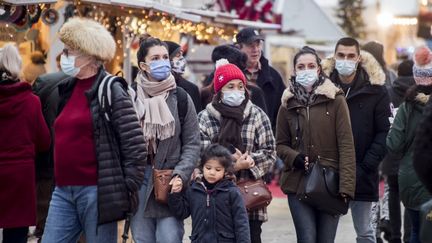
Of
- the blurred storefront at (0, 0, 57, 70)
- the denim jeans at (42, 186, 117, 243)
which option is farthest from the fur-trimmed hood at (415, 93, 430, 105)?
the blurred storefront at (0, 0, 57, 70)

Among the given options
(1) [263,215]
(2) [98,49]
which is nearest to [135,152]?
(2) [98,49]

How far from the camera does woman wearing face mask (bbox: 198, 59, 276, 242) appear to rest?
8.82 meters

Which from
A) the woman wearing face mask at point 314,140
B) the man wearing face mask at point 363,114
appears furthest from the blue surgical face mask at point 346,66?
the woman wearing face mask at point 314,140

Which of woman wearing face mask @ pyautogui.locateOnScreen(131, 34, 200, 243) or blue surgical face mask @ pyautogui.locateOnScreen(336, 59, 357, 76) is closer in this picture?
woman wearing face mask @ pyautogui.locateOnScreen(131, 34, 200, 243)

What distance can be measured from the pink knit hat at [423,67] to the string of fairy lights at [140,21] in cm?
452

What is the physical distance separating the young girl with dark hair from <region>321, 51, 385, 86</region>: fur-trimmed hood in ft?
6.76

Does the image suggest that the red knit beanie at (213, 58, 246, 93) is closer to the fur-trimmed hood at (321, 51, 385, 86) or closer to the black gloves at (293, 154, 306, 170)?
the black gloves at (293, 154, 306, 170)

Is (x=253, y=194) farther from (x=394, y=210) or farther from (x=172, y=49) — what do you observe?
(x=394, y=210)

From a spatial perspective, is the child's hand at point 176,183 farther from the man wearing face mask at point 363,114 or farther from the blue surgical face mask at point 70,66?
the man wearing face mask at point 363,114

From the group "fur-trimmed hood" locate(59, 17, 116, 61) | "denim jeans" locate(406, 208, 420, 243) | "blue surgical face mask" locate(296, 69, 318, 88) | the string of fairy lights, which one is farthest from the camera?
the string of fairy lights

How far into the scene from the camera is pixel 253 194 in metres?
8.77

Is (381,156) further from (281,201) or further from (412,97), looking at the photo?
(281,201)

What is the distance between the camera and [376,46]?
1222 cm

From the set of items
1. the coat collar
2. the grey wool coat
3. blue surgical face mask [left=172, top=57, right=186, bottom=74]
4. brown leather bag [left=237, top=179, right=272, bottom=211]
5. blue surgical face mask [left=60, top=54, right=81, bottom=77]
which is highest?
blue surgical face mask [left=60, top=54, right=81, bottom=77]
